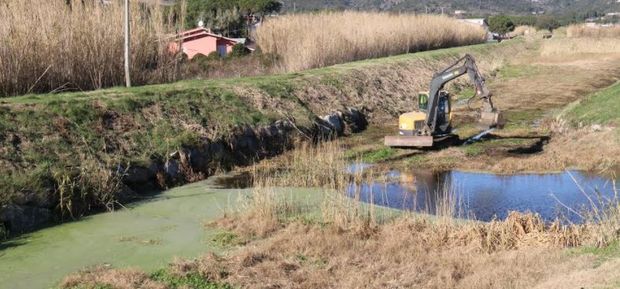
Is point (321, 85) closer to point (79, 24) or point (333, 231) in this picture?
point (79, 24)

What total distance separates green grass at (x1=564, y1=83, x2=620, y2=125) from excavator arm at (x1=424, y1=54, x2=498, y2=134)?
371 cm

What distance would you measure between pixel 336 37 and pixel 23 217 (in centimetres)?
2121

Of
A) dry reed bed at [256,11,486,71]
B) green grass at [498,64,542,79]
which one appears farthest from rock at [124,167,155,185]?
green grass at [498,64,542,79]

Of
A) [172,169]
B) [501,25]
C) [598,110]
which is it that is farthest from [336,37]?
[501,25]

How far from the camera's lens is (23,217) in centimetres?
1102

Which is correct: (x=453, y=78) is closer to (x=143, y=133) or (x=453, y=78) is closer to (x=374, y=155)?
(x=374, y=155)

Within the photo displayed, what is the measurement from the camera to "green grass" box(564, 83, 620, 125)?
1962 centimetres

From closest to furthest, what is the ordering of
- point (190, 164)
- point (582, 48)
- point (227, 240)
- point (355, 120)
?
point (227, 240)
point (190, 164)
point (355, 120)
point (582, 48)

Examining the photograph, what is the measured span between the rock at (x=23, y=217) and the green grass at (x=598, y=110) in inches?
563

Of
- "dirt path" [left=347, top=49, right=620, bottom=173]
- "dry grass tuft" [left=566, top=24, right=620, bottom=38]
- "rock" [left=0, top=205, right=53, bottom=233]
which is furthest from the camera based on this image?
"dry grass tuft" [left=566, top=24, right=620, bottom=38]

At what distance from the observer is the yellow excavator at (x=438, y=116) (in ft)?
58.5

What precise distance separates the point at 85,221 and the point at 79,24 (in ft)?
24.5

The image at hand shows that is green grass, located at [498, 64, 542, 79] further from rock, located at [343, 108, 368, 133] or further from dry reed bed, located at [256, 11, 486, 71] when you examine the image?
rock, located at [343, 108, 368, 133]

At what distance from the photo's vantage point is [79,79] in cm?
1764
